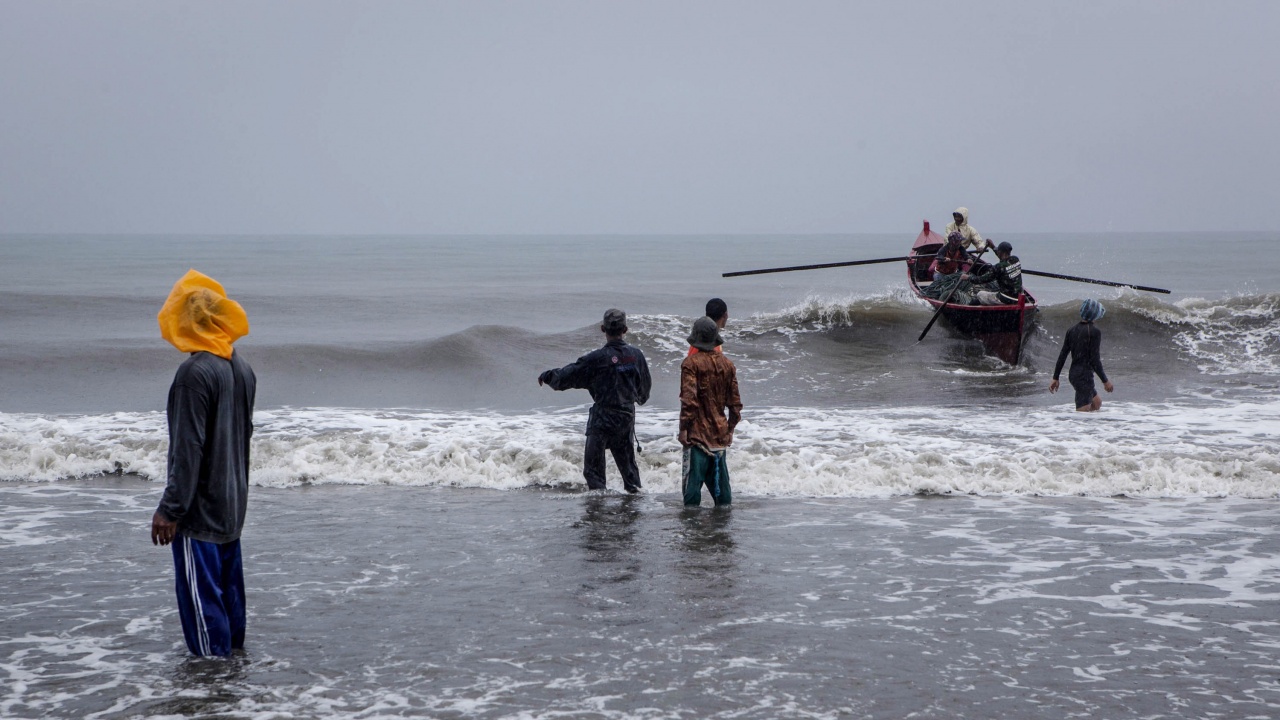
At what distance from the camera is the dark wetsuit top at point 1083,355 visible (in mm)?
11797

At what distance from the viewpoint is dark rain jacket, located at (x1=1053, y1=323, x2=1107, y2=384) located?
11.8 m

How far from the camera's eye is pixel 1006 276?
1764cm

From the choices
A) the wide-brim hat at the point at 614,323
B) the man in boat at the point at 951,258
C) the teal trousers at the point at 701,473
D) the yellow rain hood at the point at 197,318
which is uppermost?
the man in boat at the point at 951,258

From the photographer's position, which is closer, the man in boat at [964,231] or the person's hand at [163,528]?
the person's hand at [163,528]

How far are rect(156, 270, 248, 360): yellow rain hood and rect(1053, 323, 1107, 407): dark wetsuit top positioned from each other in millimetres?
9556

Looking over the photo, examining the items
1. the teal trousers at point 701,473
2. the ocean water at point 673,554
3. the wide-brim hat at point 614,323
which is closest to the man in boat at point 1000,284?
the ocean water at point 673,554

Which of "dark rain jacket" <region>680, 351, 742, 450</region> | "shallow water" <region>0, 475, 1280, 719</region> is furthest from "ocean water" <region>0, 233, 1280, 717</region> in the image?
"dark rain jacket" <region>680, 351, 742, 450</region>

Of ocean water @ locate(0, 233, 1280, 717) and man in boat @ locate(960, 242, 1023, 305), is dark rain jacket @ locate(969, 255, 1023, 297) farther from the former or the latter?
ocean water @ locate(0, 233, 1280, 717)

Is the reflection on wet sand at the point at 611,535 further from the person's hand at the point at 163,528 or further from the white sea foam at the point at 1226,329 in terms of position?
the white sea foam at the point at 1226,329

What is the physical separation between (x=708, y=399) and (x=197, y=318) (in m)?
3.95

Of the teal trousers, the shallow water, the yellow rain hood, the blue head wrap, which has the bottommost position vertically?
the shallow water

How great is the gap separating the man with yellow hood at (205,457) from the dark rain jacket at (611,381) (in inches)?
137

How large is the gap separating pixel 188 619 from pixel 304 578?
164 centimetres

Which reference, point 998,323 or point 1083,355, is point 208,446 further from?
point 998,323
